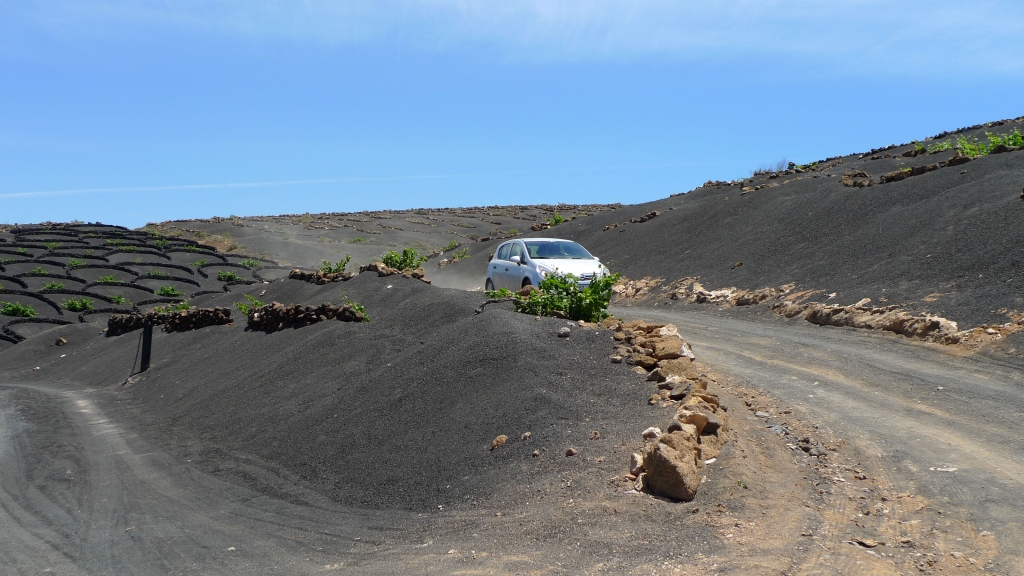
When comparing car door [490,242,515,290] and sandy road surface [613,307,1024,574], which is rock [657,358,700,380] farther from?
car door [490,242,515,290]

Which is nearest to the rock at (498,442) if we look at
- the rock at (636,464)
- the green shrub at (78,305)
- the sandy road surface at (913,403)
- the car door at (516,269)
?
the rock at (636,464)

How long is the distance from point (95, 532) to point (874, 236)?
16.2 metres

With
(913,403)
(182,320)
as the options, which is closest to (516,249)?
(182,320)

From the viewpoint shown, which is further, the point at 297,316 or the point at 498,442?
the point at 297,316

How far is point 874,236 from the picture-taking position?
1828 cm

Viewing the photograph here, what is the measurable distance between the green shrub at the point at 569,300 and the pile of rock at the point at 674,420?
117 cm

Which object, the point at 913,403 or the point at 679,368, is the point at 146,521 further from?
the point at 913,403

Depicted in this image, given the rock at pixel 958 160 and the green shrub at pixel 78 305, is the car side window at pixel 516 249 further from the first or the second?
the green shrub at pixel 78 305

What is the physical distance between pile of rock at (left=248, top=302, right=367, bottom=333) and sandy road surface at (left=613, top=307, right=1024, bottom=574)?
5673mm

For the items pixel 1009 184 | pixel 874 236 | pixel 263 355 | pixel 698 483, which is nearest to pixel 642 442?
pixel 698 483

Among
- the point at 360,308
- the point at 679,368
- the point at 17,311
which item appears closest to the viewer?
the point at 679,368

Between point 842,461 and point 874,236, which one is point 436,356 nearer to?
point 842,461

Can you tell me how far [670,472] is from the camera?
584 centimetres

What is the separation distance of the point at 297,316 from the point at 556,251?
533cm
